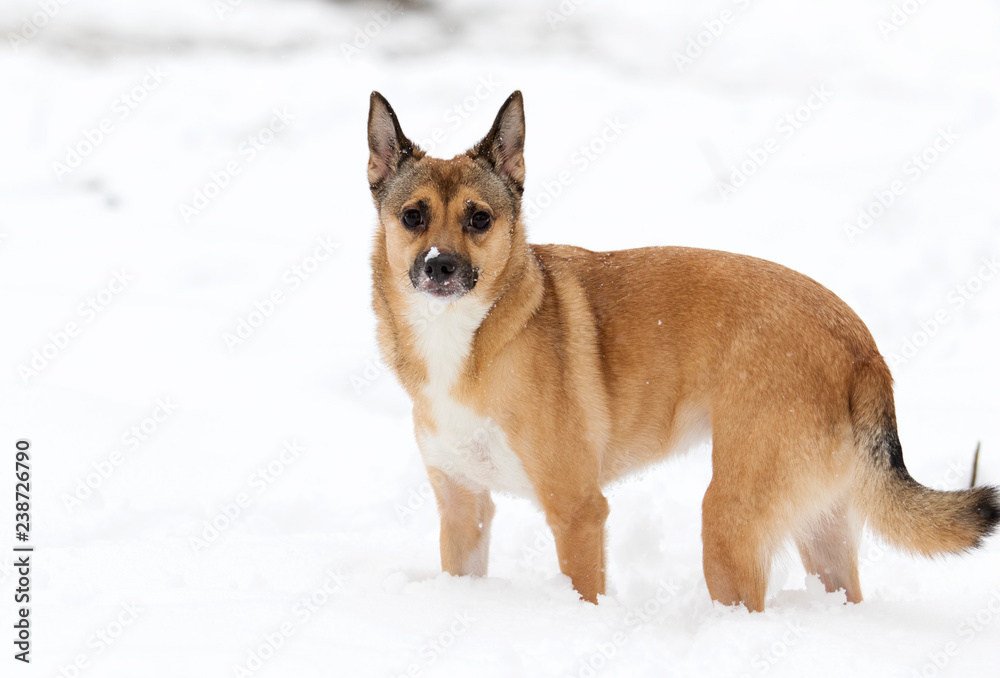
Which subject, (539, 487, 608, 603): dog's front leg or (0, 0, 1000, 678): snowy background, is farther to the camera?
(539, 487, 608, 603): dog's front leg

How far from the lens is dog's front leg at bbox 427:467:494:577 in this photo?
385 cm

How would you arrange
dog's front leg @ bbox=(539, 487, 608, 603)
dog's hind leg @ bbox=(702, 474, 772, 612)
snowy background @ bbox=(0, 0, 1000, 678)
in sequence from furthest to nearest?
dog's front leg @ bbox=(539, 487, 608, 603)
dog's hind leg @ bbox=(702, 474, 772, 612)
snowy background @ bbox=(0, 0, 1000, 678)

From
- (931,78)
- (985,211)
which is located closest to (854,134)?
(931,78)

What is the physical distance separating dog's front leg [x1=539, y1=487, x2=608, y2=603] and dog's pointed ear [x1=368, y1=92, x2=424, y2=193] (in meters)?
1.65

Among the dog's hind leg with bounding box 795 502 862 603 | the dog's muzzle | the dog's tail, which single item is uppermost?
the dog's muzzle

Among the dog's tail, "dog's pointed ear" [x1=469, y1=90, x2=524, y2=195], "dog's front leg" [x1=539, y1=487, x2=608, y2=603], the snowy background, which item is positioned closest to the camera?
the snowy background

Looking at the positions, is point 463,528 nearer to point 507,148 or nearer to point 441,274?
point 441,274

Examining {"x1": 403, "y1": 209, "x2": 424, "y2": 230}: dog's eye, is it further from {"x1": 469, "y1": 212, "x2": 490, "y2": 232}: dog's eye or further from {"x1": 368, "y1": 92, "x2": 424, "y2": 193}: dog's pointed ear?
{"x1": 368, "y1": 92, "x2": 424, "y2": 193}: dog's pointed ear

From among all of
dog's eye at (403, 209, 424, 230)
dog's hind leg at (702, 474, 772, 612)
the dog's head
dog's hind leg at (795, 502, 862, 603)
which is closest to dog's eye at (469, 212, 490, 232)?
the dog's head

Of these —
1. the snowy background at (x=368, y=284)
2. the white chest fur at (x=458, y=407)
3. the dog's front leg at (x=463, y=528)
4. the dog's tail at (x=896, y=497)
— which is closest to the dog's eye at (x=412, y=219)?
the white chest fur at (x=458, y=407)

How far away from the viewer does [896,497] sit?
3.15 metres

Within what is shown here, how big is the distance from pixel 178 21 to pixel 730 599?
470 inches

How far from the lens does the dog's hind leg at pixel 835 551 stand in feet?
11.5

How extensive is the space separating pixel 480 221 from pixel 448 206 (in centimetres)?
15
